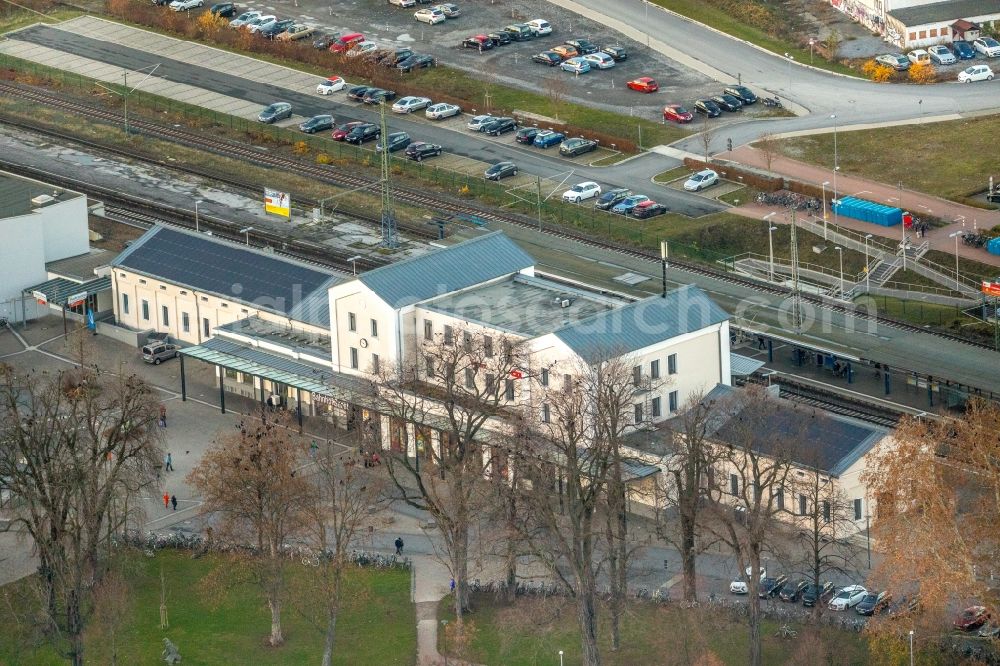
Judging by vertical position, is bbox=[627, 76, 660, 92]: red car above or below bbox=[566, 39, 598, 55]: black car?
below

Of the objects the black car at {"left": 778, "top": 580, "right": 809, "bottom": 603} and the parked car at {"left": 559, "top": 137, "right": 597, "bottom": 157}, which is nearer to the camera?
the black car at {"left": 778, "top": 580, "right": 809, "bottom": 603}

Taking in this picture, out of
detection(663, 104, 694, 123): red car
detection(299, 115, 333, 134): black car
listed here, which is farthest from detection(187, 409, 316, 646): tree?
detection(663, 104, 694, 123): red car

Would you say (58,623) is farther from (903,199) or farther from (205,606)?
(903,199)

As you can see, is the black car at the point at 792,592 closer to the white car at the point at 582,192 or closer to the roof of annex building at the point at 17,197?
the white car at the point at 582,192

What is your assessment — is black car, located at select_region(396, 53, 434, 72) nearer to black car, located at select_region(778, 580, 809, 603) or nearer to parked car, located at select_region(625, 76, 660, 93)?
parked car, located at select_region(625, 76, 660, 93)

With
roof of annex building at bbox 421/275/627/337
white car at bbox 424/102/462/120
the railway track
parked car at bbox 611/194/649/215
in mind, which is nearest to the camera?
roof of annex building at bbox 421/275/627/337

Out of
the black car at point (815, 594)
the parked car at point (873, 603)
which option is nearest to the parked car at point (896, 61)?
the black car at point (815, 594)

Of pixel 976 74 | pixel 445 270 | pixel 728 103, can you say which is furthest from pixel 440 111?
pixel 445 270

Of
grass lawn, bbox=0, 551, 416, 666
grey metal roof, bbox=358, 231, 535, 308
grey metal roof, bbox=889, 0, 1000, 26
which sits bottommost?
grass lawn, bbox=0, 551, 416, 666
